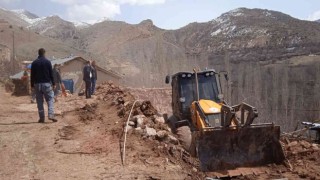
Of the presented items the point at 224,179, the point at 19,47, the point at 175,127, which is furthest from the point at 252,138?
the point at 19,47

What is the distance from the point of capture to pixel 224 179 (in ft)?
27.0

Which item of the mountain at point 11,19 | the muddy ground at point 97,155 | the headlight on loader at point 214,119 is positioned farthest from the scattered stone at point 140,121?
the mountain at point 11,19

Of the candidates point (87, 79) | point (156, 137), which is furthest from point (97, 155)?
point (87, 79)

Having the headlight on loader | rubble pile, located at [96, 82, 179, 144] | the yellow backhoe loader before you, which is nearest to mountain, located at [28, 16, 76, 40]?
rubble pile, located at [96, 82, 179, 144]

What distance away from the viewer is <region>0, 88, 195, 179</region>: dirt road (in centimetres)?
657

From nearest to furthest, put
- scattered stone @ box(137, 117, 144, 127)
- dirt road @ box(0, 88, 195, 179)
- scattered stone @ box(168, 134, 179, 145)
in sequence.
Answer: dirt road @ box(0, 88, 195, 179), scattered stone @ box(168, 134, 179, 145), scattered stone @ box(137, 117, 144, 127)

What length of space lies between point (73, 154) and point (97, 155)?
454 mm

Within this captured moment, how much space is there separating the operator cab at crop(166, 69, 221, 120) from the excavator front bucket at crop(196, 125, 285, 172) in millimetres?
2476

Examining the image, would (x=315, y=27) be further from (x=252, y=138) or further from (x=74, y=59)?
(x=252, y=138)

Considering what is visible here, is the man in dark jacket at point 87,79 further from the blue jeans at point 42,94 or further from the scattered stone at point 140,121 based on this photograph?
the scattered stone at point 140,121

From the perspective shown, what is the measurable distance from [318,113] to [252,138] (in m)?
24.4

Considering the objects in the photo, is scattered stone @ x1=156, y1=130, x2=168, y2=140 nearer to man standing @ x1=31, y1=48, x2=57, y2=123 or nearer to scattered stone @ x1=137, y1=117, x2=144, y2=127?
scattered stone @ x1=137, y1=117, x2=144, y2=127

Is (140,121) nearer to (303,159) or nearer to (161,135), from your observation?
(161,135)

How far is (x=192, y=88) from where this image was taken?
11.5 meters
